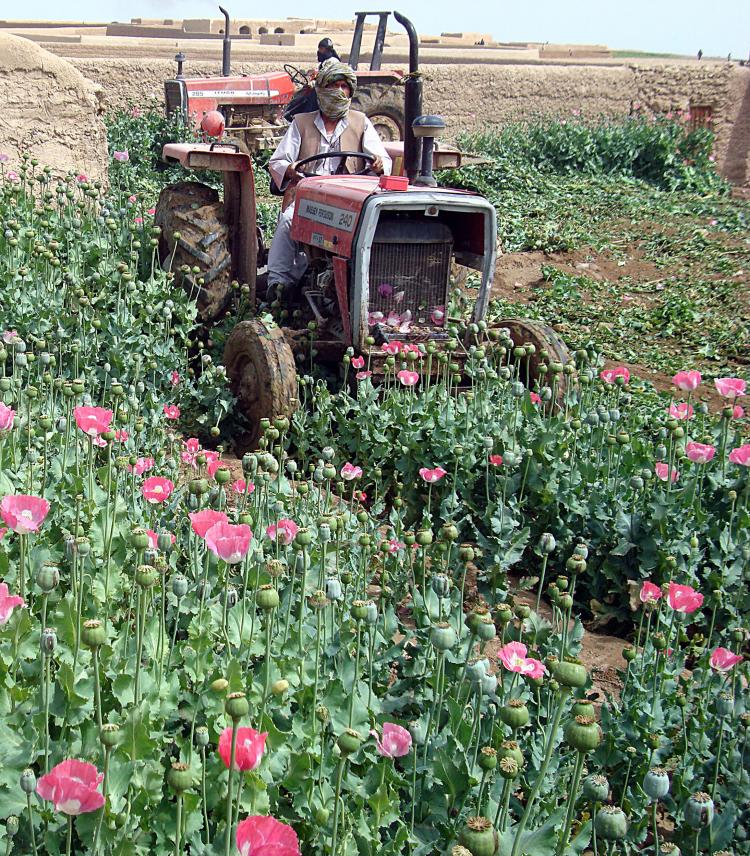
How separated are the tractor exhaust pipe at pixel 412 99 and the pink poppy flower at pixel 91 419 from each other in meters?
2.88

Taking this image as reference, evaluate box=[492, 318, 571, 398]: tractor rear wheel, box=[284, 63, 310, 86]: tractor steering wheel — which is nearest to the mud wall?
box=[284, 63, 310, 86]: tractor steering wheel

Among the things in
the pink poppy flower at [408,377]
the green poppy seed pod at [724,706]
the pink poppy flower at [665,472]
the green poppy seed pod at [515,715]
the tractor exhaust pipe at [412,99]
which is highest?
→ the tractor exhaust pipe at [412,99]

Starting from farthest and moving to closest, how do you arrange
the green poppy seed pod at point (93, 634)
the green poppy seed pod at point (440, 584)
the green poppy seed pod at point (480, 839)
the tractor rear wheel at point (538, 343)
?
the tractor rear wheel at point (538, 343) < the green poppy seed pod at point (440, 584) < the green poppy seed pod at point (93, 634) < the green poppy seed pod at point (480, 839)

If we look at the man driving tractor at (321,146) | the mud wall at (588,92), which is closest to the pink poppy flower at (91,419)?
the man driving tractor at (321,146)

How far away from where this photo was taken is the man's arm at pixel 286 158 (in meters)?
6.31

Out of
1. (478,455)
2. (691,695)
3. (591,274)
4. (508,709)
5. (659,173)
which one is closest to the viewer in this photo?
(508,709)

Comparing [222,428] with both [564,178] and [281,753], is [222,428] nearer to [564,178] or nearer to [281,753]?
[281,753]

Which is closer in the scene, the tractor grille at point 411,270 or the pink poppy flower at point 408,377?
the pink poppy flower at point 408,377


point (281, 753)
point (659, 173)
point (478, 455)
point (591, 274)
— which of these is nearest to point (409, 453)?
point (478, 455)

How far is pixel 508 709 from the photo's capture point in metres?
1.96

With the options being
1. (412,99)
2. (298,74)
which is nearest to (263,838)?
(412,99)

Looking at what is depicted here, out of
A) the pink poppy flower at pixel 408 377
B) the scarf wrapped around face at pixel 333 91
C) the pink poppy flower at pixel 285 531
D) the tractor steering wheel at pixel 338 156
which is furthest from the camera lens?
the scarf wrapped around face at pixel 333 91

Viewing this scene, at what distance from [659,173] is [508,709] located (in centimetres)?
1529

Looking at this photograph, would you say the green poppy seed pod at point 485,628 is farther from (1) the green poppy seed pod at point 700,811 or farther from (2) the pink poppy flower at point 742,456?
(2) the pink poppy flower at point 742,456
